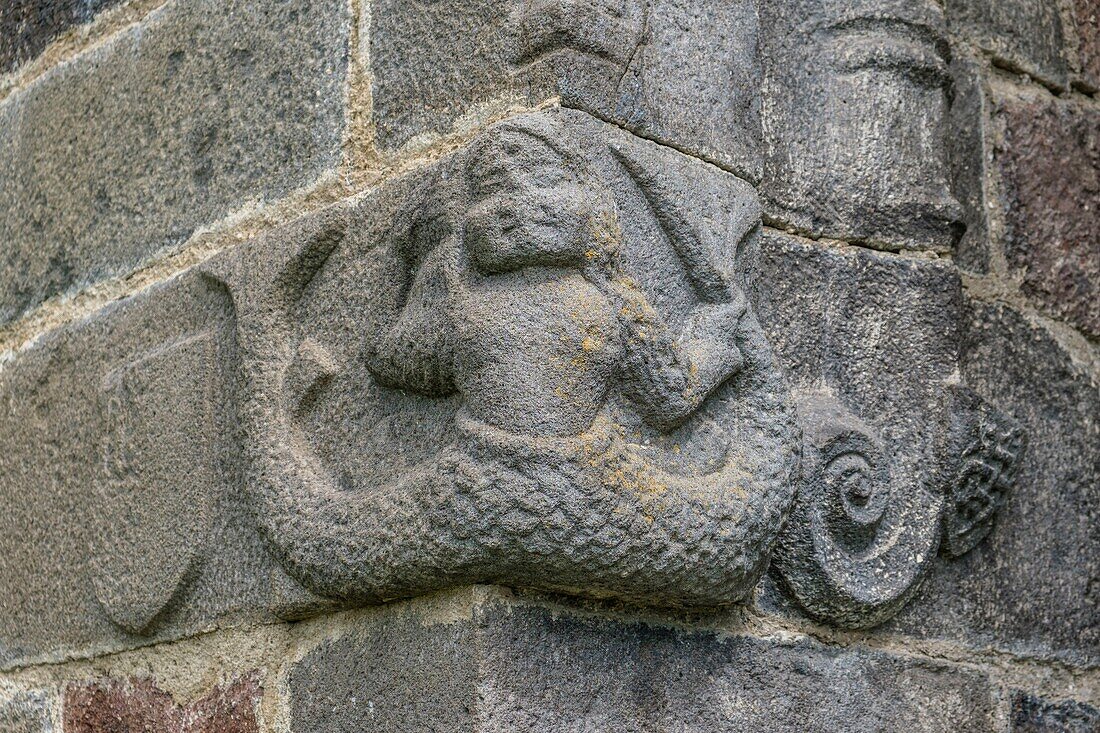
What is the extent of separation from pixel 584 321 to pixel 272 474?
424 mm

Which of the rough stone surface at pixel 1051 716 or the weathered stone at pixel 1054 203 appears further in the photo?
the weathered stone at pixel 1054 203

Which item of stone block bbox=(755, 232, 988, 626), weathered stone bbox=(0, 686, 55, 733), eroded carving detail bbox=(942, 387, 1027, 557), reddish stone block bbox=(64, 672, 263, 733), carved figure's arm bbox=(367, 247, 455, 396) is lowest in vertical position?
weathered stone bbox=(0, 686, 55, 733)

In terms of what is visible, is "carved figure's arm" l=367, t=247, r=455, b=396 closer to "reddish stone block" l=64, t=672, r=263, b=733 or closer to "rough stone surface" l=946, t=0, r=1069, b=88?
"reddish stone block" l=64, t=672, r=263, b=733

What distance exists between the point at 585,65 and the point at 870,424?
1.77 ft

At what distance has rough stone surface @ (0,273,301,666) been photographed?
5.50ft

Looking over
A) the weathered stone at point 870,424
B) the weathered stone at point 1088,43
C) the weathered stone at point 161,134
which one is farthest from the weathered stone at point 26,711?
the weathered stone at point 1088,43

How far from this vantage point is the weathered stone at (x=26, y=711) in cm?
198

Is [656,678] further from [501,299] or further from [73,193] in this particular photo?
[73,193]

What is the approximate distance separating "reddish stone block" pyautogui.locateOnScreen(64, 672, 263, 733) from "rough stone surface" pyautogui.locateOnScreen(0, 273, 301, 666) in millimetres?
61

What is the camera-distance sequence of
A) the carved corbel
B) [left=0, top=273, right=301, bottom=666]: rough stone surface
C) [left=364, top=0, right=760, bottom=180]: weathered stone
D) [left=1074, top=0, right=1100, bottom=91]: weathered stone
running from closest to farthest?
[left=364, top=0, right=760, bottom=180]: weathered stone, the carved corbel, [left=0, top=273, right=301, bottom=666]: rough stone surface, [left=1074, top=0, right=1100, bottom=91]: weathered stone

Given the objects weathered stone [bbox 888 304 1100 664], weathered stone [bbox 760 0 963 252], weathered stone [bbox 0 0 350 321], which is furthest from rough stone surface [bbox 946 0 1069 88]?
weathered stone [bbox 0 0 350 321]

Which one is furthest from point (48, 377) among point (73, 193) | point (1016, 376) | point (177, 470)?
point (1016, 376)

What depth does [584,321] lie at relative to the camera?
133 centimetres

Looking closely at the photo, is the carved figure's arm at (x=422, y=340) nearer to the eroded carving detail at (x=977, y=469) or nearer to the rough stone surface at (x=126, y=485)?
the rough stone surface at (x=126, y=485)
